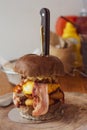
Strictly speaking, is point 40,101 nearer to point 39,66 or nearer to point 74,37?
point 39,66

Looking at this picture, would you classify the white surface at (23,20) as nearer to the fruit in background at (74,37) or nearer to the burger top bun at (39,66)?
the fruit in background at (74,37)

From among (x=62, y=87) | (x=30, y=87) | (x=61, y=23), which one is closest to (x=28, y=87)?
(x=30, y=87)

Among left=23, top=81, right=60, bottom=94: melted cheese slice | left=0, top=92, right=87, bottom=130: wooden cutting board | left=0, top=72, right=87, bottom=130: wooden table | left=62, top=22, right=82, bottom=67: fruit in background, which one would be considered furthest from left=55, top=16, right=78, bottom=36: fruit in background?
left=23, top=81, right=60, bottom=94: melted cheese slice

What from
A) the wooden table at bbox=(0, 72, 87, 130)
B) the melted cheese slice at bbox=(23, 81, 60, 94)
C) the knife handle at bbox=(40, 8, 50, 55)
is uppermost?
the knife handle at bbox=(40, 8, 50, 55)

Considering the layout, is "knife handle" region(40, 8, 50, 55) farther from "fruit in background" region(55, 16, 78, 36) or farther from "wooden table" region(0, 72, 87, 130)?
"fruit in background" region(55, 16, 78, 36)

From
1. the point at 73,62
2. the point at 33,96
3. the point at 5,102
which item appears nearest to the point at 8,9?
the point at 73,62

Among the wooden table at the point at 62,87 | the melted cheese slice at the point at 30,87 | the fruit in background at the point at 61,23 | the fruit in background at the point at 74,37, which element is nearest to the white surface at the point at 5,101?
the wooden table at the point at 62,87

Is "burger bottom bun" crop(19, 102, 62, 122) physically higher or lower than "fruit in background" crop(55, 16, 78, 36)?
lower
